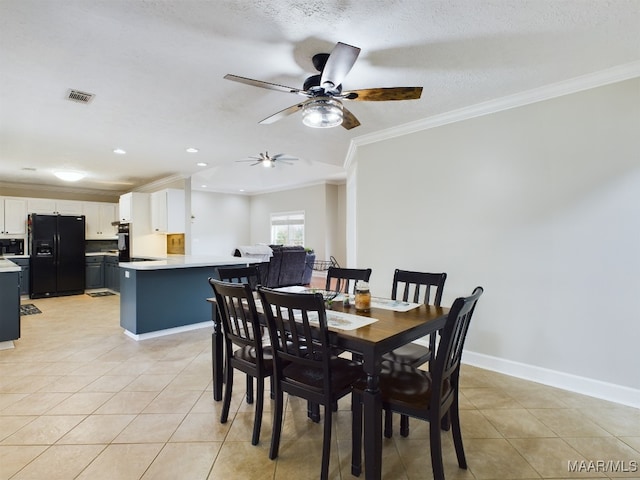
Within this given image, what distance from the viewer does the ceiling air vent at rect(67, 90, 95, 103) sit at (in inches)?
112

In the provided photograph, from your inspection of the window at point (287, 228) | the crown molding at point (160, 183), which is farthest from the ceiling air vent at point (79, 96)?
the window at point (287, 228)

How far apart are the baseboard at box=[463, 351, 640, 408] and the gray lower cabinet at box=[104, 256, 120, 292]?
707 centimetres

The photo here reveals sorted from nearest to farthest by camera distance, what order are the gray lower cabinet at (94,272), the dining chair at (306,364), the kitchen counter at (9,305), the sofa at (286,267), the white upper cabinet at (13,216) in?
1. the dining chair at (306,364)
2. the kitchen counter at (9,305)
3. the white upper cabinet at (13,216)
4. the sofa at (286,267)
5. the gray lower cabinet at (94,272)

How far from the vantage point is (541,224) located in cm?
292

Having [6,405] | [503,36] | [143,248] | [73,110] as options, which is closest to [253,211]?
[143,248]

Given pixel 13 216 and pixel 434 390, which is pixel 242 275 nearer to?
pixel 434 390

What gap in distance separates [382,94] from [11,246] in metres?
8.17

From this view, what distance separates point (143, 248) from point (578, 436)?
7.15 metres

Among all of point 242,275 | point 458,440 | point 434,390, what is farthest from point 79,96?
point 458,440

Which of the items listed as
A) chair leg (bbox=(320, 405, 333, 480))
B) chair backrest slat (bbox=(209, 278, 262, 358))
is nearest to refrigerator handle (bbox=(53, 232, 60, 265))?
chair backrest slat (bbox=(209, 278, 262, 358))

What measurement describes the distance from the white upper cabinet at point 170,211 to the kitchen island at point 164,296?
7.02ft

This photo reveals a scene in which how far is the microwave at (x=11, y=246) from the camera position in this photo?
6.84 m

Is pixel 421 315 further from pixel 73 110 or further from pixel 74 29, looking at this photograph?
pixel 73 110

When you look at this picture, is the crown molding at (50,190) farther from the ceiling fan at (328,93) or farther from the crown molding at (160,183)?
the ceiling fan at (328,93)
